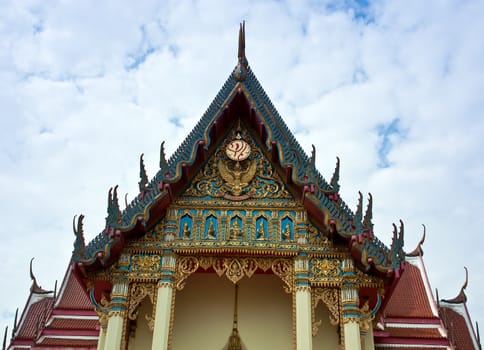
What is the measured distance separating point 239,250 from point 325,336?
108 inches

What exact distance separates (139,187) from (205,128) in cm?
171

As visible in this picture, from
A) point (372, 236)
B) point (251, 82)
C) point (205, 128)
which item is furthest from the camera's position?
point (251, 82)

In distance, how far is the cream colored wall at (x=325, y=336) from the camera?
488 inches

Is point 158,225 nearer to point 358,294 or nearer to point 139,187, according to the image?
point 139,187

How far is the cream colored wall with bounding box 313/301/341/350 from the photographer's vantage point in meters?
12.4

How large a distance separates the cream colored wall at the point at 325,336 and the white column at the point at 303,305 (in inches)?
65.4

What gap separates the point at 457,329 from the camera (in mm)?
15086

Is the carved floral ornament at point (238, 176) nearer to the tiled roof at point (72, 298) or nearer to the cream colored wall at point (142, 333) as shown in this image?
the cream colored wall at point (142, 333)

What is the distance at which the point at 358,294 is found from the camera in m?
11.4

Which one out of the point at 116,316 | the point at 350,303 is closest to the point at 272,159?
the point at 350,303

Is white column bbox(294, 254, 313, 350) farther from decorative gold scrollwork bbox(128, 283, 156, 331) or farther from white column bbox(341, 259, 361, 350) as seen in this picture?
decorative gold scrollwork bbox(128, 283, 156, 331)

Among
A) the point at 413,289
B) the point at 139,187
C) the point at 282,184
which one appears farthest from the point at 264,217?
the point at 413,289

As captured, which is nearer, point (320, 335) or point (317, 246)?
point (317, 246)

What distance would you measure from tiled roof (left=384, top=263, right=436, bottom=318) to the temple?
3.65 ft
